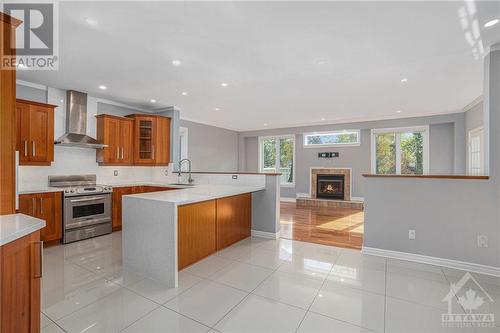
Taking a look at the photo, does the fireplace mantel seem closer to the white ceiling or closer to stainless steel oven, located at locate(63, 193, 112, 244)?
the white ceiling

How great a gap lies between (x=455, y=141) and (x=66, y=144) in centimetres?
830

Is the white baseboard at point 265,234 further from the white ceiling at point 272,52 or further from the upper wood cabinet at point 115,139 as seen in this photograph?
the upper wood cabinet at point 115,139

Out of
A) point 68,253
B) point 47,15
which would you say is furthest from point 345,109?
point 68,253

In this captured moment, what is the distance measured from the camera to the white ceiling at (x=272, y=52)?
207cm

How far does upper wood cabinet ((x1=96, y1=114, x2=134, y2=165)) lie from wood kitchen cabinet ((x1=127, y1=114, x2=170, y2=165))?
0.37 feet

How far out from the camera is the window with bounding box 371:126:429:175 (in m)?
6.37

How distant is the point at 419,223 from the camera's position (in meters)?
3.06

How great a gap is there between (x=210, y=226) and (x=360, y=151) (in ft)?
18.3

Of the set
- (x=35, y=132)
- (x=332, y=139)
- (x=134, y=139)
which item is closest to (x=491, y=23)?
(x=332, y=139)

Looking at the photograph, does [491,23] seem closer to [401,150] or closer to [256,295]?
[256,295]

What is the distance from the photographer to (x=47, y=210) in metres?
3.54

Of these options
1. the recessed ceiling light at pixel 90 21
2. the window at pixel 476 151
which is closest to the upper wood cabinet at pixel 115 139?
the recessed ceiling light at pixel 90 21

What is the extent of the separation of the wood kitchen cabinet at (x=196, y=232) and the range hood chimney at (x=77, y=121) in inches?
104

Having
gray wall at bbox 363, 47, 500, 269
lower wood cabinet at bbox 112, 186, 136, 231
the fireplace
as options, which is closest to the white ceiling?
gray wall at bbox 363, 47, 500, 269
